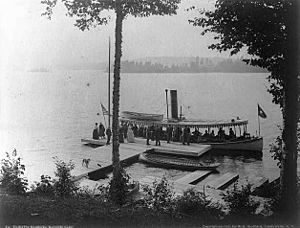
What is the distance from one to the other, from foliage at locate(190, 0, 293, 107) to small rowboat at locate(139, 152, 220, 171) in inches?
410

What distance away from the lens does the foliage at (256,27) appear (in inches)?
336

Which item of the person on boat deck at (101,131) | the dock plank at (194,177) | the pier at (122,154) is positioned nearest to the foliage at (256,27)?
the dock plank at (194,177)

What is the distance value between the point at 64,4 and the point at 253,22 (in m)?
5.02

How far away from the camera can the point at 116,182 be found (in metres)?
→ 9.39

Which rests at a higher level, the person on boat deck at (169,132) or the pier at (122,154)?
the person on boat deck at (169,132)

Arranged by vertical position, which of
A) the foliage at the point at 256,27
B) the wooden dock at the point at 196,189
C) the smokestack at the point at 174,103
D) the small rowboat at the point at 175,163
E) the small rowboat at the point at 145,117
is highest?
the foliage at the point at 256,27

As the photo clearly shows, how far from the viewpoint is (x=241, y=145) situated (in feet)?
82.1

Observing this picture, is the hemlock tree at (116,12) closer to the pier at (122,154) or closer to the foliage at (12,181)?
the foliage at (12,181)

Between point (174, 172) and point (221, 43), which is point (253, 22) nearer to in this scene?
point (221, 43)

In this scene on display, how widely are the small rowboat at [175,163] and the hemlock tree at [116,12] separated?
9.53 metres

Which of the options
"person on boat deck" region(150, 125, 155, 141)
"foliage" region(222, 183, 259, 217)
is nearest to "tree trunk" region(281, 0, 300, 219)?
"foliage" region(222, 183, 259, 217)

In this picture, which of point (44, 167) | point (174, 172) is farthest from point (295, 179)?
→ point (44, 167)

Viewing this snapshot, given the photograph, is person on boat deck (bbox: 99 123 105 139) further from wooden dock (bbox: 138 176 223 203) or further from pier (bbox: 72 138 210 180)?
wooden dock (bbox: 138 176 223 203)

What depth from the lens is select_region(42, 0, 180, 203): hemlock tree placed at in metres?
9.46
